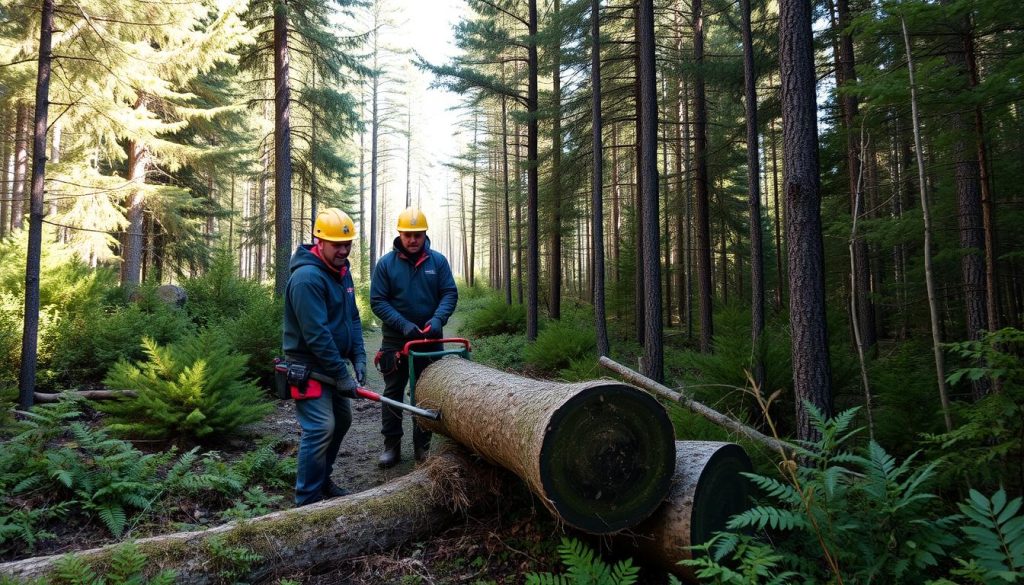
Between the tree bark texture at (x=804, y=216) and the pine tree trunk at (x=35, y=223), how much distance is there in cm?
842

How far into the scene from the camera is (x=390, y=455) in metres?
5.62

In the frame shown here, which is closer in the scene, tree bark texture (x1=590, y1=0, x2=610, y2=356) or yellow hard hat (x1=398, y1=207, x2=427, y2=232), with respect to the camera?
yellow hard hat (x1=398, y1=207, x2=427, y2=232)

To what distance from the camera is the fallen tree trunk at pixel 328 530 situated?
10.0 ft

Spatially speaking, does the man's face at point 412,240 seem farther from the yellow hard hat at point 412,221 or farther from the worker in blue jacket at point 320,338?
the worker in blue jacket at point 320,338

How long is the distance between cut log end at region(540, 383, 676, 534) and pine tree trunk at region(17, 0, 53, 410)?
6.69m

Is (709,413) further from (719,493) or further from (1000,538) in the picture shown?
(1000,538)

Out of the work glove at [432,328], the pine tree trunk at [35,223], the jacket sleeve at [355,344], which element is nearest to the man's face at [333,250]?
the jacket sleeve at [355,344]

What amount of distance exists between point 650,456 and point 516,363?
10315 mm

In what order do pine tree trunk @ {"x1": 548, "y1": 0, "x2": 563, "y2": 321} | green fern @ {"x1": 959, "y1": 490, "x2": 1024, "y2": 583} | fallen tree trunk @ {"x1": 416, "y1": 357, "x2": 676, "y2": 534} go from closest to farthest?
1. green fern @ {"x1": 959, "y1": 490, "x2": 1024, "y2": 583}
2. fallen tree trunk @ {"x1": 416, "y1": 357, "x2": 676, "y2": 534}
3. pine tree trunk @ {"x1": 548, "y1": 0, "x2": 563, "y2": 321}

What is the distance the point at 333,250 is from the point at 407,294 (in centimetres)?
113

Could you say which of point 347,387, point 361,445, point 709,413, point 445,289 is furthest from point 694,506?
point 361,445

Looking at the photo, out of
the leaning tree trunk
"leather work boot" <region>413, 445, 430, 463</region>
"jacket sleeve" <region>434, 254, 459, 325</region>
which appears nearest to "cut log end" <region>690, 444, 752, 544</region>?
the leaning tree trunk

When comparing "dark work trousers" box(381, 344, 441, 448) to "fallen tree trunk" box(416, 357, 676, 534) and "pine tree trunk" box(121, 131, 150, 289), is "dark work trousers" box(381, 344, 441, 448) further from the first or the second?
"pine tree trunk" box(121, 131, 150, 289)

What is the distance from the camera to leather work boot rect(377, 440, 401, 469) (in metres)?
5.60
